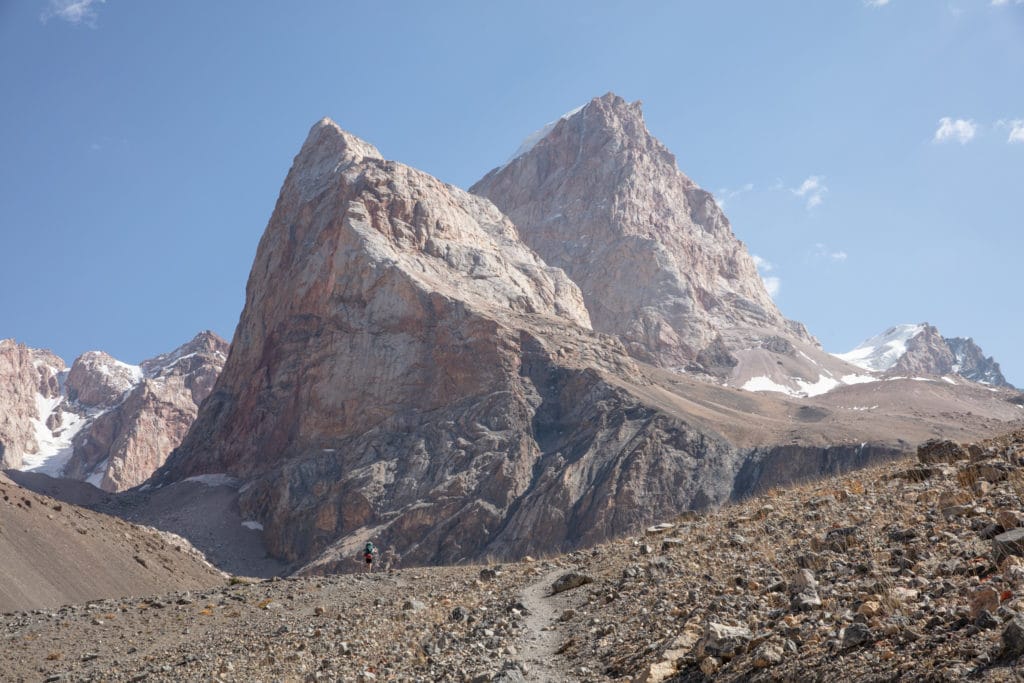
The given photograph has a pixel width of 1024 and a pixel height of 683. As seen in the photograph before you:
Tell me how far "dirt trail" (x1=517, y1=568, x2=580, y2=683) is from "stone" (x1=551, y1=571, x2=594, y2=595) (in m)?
0.18

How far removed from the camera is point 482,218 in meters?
127

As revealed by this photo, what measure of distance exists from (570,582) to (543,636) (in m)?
3.47

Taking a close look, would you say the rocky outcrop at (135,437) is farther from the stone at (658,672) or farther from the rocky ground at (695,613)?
the stone at (658,672)

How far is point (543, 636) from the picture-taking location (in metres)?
13.2

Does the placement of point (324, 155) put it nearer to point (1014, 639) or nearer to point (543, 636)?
point (543, 636)

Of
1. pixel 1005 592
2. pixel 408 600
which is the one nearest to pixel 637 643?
pixel 1005 592

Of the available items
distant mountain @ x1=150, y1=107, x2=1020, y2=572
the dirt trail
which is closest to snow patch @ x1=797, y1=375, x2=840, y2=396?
distant mountain @ x1=150, y1=107, x2=1020, y2=572

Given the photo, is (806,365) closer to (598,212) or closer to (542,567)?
(598,212)

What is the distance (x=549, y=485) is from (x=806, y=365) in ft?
334

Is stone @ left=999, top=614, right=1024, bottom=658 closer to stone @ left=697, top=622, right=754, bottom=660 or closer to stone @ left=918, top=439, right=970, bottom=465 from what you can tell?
stone @ left=697, top=622, right=754, bottom=660

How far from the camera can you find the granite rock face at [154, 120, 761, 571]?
2830 inches

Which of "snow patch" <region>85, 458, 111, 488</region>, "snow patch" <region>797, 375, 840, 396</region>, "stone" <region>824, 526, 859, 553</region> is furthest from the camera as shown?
"snow patch" <region>85, 458, 111, 488</region>

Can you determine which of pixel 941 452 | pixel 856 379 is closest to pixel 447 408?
pixel 941 452

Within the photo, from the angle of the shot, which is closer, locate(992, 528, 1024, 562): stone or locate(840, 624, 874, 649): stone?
locate(840, 624, 874, 649): stone
